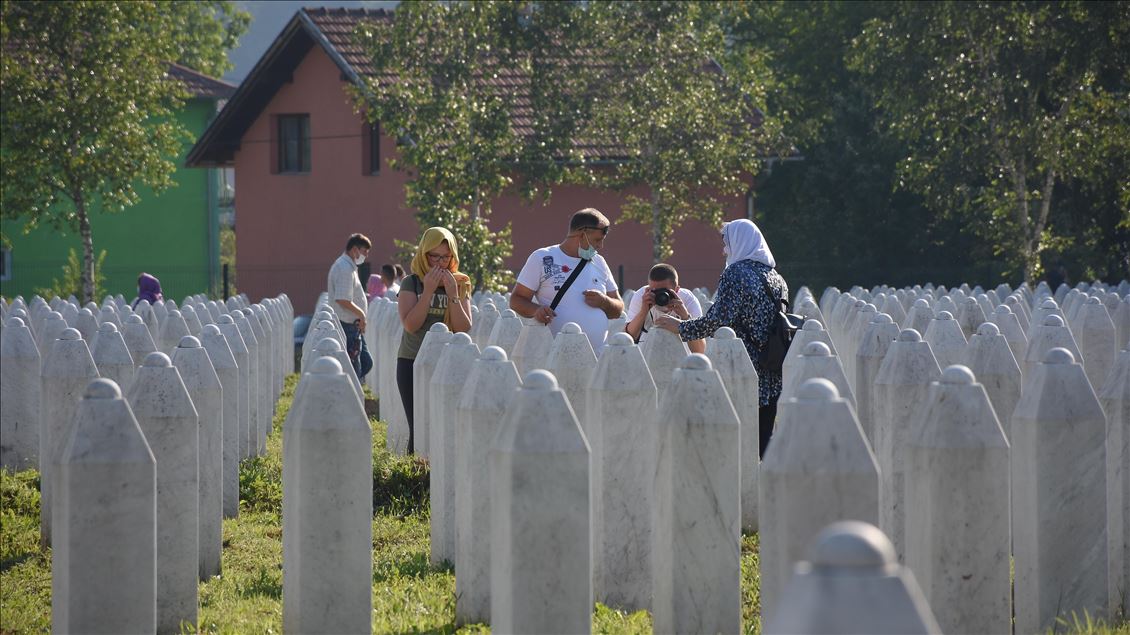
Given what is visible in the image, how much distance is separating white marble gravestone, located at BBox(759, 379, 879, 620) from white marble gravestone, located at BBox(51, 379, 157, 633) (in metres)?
1.88

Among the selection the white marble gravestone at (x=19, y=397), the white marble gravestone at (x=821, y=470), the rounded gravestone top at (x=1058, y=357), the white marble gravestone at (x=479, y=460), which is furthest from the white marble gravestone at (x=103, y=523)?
the white marble gravestone at (x=19, y=397)

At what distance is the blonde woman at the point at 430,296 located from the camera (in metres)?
10.2

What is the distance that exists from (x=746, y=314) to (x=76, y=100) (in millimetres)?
21872

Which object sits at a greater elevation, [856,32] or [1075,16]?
[856,32]

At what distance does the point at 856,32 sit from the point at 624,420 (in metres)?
37.8

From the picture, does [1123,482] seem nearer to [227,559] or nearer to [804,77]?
[227,559]

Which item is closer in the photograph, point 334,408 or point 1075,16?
point 334,408

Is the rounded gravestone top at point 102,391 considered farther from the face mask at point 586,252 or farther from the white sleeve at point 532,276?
the face mask at point 586,252

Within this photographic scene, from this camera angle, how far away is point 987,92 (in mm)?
24844

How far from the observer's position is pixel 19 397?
1059 cm

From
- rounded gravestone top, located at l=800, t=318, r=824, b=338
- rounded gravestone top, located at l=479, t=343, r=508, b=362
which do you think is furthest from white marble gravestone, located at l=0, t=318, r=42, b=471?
rounded gravestone top, located at l=479, t=343, r=508, b=362

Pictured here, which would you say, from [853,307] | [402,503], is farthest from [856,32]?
[402,503]

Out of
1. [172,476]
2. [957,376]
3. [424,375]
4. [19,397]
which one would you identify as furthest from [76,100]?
[957,376]

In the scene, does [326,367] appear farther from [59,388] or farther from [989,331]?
[989,331]
